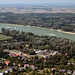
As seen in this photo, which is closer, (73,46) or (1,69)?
(1,69)

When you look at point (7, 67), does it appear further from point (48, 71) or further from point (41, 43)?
point (41, 43)

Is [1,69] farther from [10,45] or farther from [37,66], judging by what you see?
[10,45]

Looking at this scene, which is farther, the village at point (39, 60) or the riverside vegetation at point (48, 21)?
the riverside vegetation at point (48, 21)

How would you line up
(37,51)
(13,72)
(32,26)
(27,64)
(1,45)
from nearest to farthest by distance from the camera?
(13,72) < (27,64) < (37,51) < (1,45) < (32,26)

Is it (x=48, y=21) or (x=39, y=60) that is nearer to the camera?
(x=39, y=60)

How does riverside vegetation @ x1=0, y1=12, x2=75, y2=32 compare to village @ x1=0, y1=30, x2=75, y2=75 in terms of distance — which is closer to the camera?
village @ x1=0, y1=30, x2=75, y2=75

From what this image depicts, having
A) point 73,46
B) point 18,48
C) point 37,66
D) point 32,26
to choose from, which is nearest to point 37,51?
point 18,48

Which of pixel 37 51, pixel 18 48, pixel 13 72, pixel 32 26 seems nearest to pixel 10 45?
pixel 18 48

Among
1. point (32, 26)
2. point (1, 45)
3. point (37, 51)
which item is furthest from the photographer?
point (32, 26)

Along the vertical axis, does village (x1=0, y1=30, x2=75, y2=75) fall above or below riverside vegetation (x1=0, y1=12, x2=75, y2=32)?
above

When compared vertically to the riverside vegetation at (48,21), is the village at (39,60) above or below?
above

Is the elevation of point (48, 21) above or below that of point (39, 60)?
below
